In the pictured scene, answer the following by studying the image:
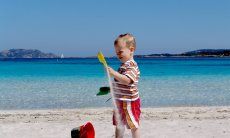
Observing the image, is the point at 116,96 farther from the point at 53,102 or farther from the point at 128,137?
the point at 53,102

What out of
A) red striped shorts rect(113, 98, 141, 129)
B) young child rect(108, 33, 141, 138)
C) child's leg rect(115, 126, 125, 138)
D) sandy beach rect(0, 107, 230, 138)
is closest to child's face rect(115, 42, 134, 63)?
young child rect(108, 33, 141, 138)

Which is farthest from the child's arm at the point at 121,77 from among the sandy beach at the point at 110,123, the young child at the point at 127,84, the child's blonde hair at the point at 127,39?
the sandy beach at the point at 110,123

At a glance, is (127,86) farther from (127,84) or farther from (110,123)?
(110,123)

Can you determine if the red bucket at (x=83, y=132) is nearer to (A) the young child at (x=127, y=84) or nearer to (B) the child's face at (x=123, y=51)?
(A) the young child at (x=127, y=84)

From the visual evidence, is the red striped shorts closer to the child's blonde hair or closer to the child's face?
the child's face

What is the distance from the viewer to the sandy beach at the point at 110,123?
25.0 ft

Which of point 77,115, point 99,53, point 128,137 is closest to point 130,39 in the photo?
point 99,53

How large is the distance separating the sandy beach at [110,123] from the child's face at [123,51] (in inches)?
108

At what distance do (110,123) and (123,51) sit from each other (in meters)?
4.29

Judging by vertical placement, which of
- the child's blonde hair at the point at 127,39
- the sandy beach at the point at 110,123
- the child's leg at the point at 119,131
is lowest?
the sandy beach at the point at 110,123

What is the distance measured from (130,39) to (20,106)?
9.44 m

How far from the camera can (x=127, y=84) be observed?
4645 millimetres

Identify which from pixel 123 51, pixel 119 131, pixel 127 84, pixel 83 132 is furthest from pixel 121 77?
pixel 83 132

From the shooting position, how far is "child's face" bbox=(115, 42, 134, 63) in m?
4.58
